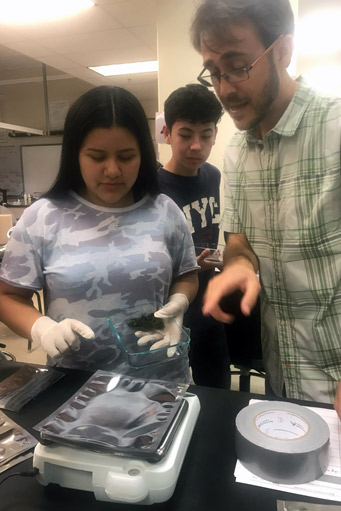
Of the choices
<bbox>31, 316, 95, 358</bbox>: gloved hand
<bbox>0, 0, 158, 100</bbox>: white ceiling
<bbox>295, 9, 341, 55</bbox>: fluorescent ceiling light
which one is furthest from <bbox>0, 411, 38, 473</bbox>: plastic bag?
<bbox>295, 9, 341, 55</bbox>: fluorescent ceiling light

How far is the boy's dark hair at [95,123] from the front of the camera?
3.63 feet

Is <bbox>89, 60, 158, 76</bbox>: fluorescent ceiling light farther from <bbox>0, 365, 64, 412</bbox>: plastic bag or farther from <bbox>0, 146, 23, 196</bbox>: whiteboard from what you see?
<bbox>0, 365, 64, 412</bbox>: plastic bag

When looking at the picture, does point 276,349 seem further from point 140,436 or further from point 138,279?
point 140,436

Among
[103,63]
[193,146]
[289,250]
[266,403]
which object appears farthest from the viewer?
[103,63]

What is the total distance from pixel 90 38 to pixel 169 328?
3.90 meters

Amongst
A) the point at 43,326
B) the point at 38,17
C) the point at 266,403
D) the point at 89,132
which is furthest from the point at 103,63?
the point at 266,403

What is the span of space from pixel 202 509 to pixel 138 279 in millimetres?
615

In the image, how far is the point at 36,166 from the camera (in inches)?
281

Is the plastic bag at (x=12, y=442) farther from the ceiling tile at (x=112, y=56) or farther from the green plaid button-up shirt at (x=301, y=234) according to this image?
the ceiling tile at (x=112, y=56)

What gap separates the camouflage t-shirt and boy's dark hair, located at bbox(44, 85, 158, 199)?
52 mm

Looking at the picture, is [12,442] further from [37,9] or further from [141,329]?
[37,9]

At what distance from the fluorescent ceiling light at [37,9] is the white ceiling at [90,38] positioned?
92 millimetres

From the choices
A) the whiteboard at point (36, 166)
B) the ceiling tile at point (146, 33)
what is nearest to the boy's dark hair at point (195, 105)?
the ceiling tile at point (146, 33)

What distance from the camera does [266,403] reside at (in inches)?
30.7
